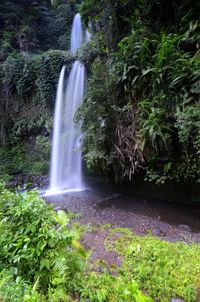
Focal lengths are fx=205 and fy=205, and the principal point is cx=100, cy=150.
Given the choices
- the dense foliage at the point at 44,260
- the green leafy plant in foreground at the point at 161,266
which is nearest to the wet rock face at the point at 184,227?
the green leafy plant in foreground at the point at 161,266

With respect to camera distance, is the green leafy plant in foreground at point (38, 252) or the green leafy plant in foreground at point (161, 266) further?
the green leafy plant in foreground at point (161, 266)

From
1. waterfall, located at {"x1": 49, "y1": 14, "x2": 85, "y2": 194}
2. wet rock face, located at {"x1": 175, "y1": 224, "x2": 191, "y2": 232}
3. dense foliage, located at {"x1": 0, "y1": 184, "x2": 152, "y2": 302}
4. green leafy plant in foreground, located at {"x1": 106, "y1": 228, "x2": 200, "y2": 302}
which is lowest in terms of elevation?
green leafy plant in foreground, located at {"x1": 106, "y1": 228, "x2": 200, "y2": 302}

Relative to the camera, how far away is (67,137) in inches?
326

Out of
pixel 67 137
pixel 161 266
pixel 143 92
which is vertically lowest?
pixel 161 266

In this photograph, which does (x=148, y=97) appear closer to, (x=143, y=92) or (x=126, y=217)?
(x=143, y=92)

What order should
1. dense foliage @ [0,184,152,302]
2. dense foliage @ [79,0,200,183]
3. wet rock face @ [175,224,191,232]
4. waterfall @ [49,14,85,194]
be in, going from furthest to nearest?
waterfall @ [49,14,85,194] → dense foliage @ [79,0,200,183] → wet rock face @ [175,224,191,232] → dense foliage @ [0,184,152,302]

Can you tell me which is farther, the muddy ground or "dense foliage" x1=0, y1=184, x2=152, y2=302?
the muddy ground

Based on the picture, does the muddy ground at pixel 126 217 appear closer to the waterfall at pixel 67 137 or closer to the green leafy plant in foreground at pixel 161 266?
the green leafy plant in foreground at pixel 161 266

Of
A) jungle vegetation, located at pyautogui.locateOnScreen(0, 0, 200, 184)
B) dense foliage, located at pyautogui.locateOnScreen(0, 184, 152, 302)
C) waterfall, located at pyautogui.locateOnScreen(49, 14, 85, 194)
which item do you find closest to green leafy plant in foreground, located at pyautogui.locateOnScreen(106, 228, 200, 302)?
dense foliage, located at pyautogui.locateOnScreen(0, 184, 152, 302)

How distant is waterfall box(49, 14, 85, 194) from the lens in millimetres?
7859

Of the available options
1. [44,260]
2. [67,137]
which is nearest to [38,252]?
[44,260]

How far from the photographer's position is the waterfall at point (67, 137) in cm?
786

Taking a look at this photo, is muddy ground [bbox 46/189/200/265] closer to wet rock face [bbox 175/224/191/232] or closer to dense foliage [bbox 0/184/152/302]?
wet rock face [bbox 175/224/191/232]

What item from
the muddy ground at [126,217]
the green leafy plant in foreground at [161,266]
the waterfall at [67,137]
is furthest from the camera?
the waterfall at [67,137]
